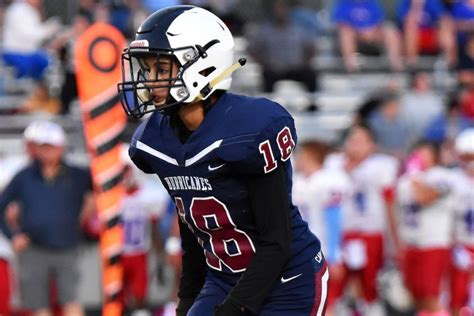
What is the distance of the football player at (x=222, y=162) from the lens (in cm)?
446

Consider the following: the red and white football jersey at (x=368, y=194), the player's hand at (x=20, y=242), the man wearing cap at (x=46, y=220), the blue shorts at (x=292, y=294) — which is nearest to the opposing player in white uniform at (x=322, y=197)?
the red and white football jersey at (x=368, y=194)

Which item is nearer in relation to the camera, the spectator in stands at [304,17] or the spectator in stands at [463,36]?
the spectator in stands at [463,36]

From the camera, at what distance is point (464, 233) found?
33.6 feet

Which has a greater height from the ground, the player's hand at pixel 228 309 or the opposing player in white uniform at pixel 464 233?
the player's hand at pixel 228 309

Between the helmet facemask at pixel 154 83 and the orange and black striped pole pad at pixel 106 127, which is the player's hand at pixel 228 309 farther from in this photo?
the orange and black striped pole pad at pixel 106 127

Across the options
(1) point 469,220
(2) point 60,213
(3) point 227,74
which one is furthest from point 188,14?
(1) point 469,220

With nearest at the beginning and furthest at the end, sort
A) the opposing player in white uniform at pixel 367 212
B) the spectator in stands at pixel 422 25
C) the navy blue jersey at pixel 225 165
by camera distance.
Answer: the navy blue jersey at pixel 225 165 < the opposing player in white uniform at pixel 367 212 < the spectator in stands at pixel 422 25

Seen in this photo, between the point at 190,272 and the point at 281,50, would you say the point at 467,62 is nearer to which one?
the point at 281,50

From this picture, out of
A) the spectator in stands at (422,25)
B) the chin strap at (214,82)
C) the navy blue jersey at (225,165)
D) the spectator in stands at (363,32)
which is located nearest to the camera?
the navy blue jersey at (225,165)

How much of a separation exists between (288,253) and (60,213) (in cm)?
536

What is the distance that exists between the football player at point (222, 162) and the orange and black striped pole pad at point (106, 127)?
269 centimetres

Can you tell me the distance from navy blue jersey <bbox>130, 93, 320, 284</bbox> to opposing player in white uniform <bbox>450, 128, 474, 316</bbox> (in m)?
5.61

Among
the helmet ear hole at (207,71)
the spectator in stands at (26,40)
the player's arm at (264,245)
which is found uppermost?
the helmet ear hole at (207,71)

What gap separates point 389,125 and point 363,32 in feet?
5.56
